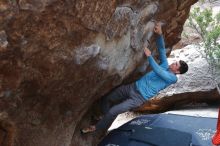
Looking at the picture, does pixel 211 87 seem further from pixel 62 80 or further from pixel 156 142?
pixel 62 80

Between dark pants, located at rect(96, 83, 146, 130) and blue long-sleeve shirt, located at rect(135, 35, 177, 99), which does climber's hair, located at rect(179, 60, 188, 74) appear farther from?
dark pants, located at rect(96, 83, 146, 130)

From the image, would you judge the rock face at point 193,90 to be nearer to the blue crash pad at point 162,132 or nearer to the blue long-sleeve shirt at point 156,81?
the blue crash pad at point 162,132

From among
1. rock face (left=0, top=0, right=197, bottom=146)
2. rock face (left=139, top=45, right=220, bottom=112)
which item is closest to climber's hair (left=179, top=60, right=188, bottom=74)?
rock face (left=0, top=0, right=197, bottom=146)

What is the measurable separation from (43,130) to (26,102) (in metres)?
0.58

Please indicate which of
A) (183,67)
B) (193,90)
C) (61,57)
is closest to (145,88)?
(183,67)

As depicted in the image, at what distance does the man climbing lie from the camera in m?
5.62

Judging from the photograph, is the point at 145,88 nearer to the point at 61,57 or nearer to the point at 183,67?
the point at 183,67

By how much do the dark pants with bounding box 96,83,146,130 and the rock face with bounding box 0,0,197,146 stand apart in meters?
0.28

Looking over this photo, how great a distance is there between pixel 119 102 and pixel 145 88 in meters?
0.51

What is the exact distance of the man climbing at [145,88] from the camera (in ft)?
18.4

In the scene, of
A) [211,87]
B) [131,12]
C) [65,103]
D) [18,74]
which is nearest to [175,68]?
[131,12]

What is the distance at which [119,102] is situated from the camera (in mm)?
6012

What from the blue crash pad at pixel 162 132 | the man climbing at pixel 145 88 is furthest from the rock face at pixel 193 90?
the man climbing at pixel 145 88

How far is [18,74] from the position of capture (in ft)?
13.5
